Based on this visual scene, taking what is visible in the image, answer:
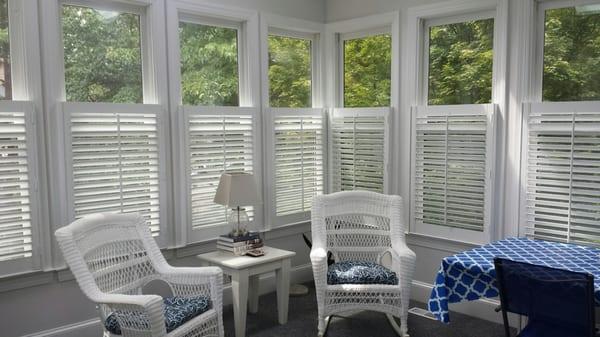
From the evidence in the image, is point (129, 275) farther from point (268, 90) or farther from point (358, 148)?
point (358, 148)

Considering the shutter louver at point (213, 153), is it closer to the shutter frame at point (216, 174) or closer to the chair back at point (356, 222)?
the shutter frame at point (216, 174)

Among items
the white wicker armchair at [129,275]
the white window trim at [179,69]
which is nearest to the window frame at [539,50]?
the white window trim at [179,69]

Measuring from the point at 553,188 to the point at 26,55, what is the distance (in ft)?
11.2

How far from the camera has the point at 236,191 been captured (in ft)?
11.9

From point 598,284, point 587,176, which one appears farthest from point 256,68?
point 598,284

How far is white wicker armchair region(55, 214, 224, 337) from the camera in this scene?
269cm

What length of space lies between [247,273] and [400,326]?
3.74ft

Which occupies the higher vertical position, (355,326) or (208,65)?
(208,65)

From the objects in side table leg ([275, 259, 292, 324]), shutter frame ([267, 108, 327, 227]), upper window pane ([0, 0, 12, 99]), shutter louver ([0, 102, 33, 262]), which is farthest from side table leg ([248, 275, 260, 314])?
upper window pane ([0, 0, 12, 99])

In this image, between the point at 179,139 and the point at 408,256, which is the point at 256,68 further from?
Result: the point at 408,256

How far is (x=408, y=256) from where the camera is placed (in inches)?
135

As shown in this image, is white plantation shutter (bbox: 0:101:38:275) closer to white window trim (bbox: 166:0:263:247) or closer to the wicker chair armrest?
the wicker chair armrest

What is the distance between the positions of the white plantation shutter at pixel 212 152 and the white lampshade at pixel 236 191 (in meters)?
0.27

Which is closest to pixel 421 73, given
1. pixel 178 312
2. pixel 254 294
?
pixel 254 294
